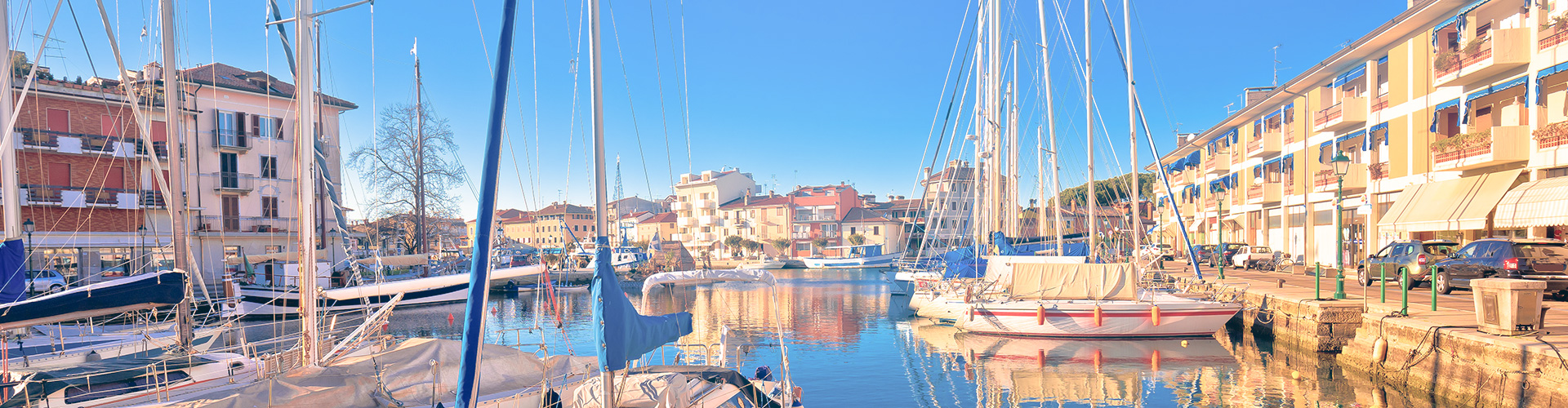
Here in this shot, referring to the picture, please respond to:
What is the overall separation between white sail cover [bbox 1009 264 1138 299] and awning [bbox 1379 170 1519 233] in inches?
410

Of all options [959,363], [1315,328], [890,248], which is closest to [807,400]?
[959,363]

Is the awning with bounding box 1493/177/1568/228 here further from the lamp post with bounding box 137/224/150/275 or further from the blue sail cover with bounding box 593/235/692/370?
the lamp post with bounding box 137/224/150/275

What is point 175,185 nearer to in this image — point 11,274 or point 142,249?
point 11,274

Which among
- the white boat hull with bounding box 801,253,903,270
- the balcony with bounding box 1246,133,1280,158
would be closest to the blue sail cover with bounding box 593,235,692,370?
the balcony with bounding box 1246,133,1280,158

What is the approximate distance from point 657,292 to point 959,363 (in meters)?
31.7

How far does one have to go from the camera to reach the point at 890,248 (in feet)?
320

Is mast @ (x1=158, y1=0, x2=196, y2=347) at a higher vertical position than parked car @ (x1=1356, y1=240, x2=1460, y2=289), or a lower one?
higher

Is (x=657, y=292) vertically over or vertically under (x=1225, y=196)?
under

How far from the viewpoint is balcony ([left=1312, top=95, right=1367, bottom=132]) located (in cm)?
3325

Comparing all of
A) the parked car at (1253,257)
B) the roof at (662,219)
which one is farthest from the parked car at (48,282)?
the roof at (662,219)

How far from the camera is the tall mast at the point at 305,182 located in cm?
1155

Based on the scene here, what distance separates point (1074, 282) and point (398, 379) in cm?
1880

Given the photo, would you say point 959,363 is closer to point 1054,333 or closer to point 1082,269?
point 1054,333

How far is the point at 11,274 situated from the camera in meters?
11.9
